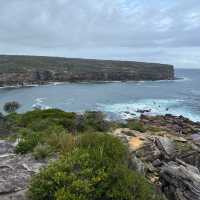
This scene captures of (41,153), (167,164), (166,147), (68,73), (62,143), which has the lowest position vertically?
(68,73)

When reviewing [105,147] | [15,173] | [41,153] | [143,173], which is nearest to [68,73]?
[143,173]

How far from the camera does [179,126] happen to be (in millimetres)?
49531

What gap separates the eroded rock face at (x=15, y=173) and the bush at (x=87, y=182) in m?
0.59

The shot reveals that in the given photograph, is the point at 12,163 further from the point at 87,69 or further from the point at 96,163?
the point at 87,69

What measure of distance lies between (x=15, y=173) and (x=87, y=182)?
2620 mm

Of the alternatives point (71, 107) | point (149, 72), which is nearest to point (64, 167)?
point (71, 107)

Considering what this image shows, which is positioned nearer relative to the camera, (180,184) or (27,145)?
(180,184)

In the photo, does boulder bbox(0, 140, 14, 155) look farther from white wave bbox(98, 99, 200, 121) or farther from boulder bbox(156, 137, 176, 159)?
white wave bbox(98, 99, 200, 121)

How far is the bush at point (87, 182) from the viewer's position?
6801 mm

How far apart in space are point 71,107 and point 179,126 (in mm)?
28697

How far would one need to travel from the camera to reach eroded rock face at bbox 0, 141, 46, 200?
7637mm

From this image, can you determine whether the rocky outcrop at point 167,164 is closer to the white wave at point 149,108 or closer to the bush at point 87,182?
the bush at point 87,182

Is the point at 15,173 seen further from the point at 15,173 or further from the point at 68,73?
the point at 68,73

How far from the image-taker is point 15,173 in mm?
8789
